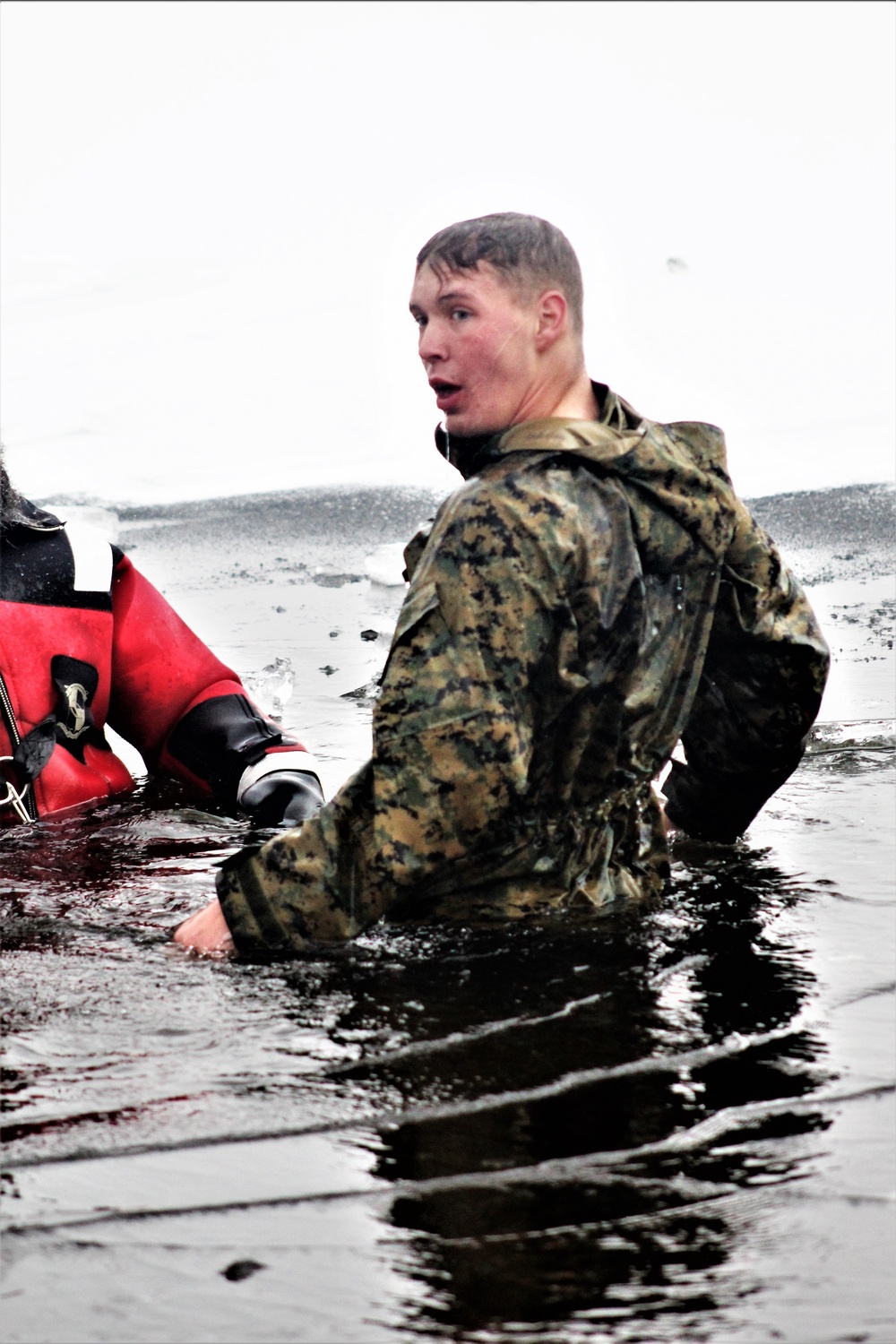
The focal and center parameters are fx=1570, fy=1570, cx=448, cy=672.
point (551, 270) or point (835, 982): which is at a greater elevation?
point (551, 270)

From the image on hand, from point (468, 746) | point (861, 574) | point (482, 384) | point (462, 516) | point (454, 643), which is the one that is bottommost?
point (861, 574)

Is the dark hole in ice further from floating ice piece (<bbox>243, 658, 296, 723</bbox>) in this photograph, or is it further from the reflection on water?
floating ice piece (<bbox>243, 658, 296, 723</bbox>)

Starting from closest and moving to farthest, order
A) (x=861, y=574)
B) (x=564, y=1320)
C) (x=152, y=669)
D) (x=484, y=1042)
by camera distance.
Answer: (x=564, y=1320) → (x=484, y=1042) → (x=152, y=669) → (x=861, y=574)

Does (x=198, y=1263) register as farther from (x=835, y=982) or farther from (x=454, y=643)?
(x=835, y=982)

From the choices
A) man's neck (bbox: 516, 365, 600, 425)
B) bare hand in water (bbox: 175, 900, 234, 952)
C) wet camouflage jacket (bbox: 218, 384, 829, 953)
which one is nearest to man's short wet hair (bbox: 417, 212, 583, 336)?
man's neck (bbox: 516, 365, 600, 425)

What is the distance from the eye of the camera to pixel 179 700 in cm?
399

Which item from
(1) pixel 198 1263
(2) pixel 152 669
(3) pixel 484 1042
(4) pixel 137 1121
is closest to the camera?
(1) pixel 198 1263

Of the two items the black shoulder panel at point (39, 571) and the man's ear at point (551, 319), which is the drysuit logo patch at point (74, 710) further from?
the man's ear at point (551, 319)

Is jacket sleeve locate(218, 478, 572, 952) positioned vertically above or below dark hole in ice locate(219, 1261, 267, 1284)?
above

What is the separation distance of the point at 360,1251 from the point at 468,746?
3.06 ft

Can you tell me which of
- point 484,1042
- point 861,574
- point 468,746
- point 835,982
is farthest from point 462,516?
point 861,574

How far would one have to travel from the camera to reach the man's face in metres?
2.77

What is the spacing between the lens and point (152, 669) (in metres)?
3.96

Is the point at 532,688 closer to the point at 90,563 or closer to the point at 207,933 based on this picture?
the point at 207,933
